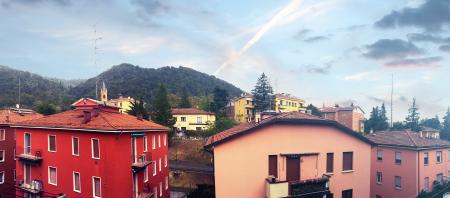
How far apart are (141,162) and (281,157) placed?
42.5 ft

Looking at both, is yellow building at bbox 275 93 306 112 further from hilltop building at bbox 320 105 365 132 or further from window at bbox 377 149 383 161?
window at bbox 377 149 383 161

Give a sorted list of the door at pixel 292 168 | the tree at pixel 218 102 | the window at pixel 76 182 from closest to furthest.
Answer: the door at pixel 292 168 < the window at pixel 76 182 < the tree at pixel 218 102

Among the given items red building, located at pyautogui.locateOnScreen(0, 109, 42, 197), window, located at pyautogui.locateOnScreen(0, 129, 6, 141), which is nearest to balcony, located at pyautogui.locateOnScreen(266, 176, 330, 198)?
red building, located at pyautogui.locateOnScreen(0, 109, 42, 197)

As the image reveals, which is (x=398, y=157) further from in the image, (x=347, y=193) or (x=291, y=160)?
(x=291, y=160)

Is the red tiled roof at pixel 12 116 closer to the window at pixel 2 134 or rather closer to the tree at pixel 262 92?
the window at pixel 2 134

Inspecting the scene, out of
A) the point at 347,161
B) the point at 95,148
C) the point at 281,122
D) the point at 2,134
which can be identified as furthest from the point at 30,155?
the point at 347,161

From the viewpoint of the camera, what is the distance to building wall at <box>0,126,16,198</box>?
39.7 meters

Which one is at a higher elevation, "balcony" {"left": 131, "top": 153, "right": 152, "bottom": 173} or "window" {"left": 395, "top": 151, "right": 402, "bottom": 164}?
"balcony" {"left": 131, "top": 153, "right": 152, "bottom": 173}

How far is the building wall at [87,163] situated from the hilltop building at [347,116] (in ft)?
207

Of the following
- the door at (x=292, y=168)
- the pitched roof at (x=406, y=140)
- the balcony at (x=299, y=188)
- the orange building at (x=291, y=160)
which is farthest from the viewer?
the pitched roof at (x=406, y=140)

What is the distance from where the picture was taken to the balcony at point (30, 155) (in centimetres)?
2995

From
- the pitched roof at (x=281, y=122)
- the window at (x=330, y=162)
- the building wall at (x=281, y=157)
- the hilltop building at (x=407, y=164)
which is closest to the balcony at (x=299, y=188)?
the building wall at (x=281, y=157)

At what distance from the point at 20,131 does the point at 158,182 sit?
1479 centimetres

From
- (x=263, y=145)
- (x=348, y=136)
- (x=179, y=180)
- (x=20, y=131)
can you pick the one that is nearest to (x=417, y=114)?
(x=179, y=180)
